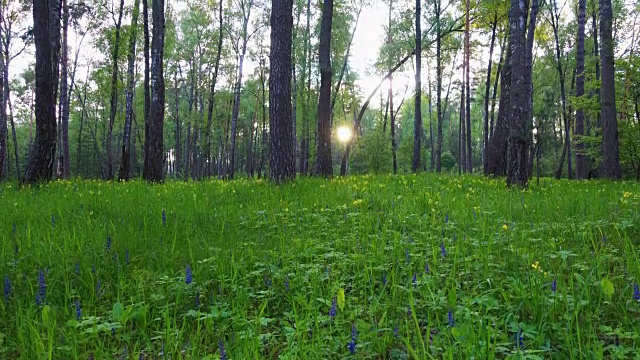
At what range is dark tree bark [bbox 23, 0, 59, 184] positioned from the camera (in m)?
8.97

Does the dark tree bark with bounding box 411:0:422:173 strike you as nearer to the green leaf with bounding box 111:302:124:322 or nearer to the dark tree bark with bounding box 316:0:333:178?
the dark tree bark with bounding box 316:0:333:178

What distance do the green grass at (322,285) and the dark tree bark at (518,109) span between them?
3396mm

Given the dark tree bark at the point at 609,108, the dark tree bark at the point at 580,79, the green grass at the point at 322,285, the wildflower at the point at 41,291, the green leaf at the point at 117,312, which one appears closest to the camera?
the green grass at the point at 322,285

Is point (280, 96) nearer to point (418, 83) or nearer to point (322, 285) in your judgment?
point (322, 285)

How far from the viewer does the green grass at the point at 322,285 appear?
1998 millimetres

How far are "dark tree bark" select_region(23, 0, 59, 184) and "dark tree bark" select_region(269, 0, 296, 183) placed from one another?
225 inches

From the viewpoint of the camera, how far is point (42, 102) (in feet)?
30.1

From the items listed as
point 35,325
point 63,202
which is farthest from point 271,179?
point 35,325

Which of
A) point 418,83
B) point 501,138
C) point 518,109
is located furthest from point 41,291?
point 418,83

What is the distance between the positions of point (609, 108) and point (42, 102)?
15824 mm

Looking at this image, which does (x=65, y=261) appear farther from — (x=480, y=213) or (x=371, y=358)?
(x=480, y=213)

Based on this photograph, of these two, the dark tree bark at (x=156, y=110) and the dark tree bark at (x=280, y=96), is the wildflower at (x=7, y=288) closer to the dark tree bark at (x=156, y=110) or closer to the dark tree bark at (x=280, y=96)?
the dark tree bark at (x=280, y=96)

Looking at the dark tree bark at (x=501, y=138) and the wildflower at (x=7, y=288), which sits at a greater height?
the dark tree bark at (x=501, y=138)

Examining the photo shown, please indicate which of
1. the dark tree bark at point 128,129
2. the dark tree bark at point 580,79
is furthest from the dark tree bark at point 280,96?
the dark tree bark at point 580,79
